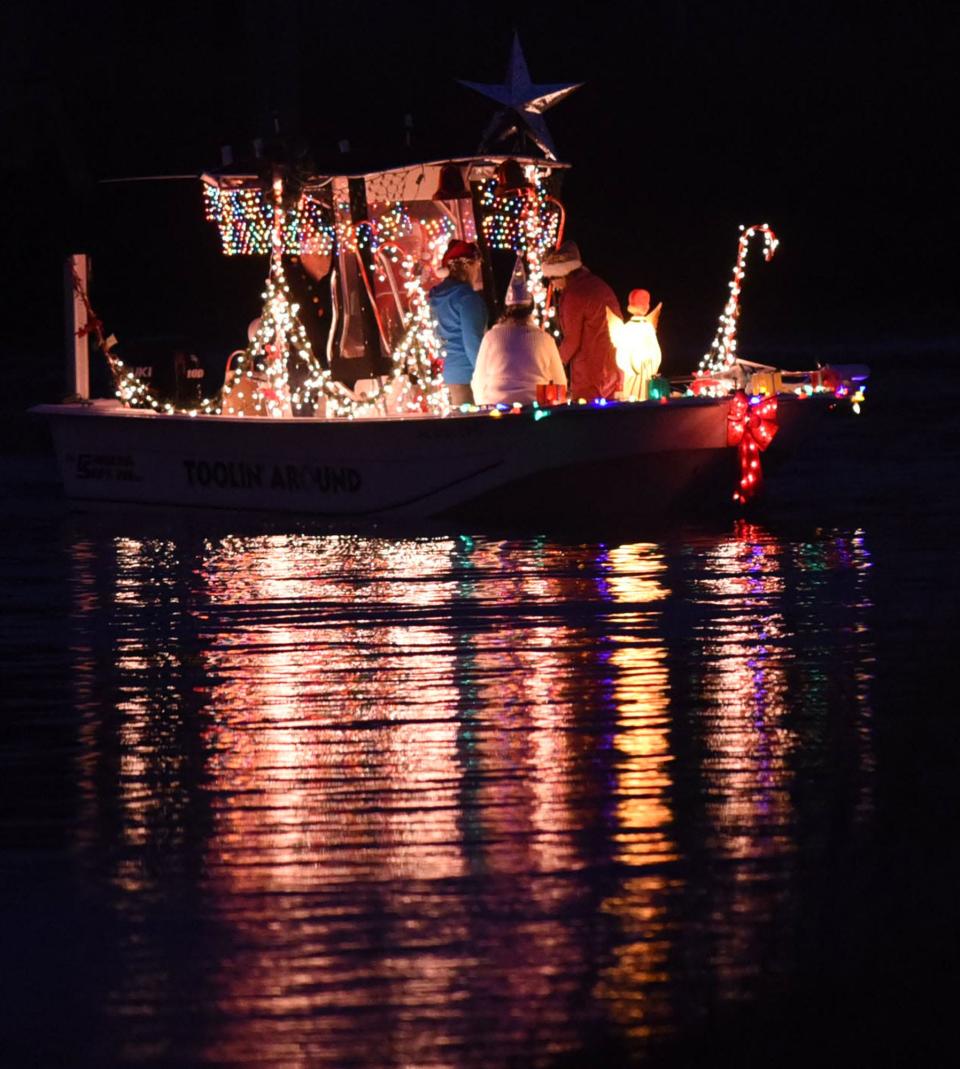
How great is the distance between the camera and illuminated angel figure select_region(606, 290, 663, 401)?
52.3 ft

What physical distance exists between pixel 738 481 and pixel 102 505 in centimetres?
428

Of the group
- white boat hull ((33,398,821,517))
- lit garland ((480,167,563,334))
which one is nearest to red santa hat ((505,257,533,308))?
lit garland ((480,167,563,334))

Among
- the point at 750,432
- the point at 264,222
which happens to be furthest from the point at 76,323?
the point at 750,432

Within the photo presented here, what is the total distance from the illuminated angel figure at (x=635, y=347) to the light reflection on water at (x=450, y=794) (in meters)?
2.14

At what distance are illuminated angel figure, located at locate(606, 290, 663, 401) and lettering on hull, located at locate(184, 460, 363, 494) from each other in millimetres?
1638

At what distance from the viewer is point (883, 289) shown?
4162 cm

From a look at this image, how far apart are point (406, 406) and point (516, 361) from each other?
0.93m

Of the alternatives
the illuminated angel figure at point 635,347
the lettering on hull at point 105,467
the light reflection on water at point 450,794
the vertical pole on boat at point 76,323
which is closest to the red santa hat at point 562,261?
the illuminated angel figure at point 635,347

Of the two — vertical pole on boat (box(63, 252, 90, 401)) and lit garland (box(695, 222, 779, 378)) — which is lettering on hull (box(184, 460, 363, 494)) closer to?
vertical pole on boat (box(63, 252, 90, 401))

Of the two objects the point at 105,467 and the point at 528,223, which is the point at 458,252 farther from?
the point at 105,467

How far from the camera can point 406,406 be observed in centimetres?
1602

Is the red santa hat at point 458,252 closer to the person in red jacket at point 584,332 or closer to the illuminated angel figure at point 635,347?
the person in red jacket at point 584,332

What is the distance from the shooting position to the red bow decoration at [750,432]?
1534cm

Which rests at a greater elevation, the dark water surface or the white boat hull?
the white boat hull
